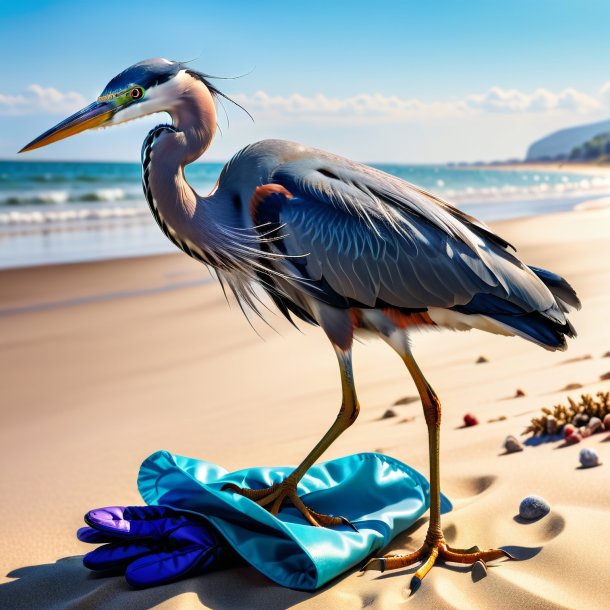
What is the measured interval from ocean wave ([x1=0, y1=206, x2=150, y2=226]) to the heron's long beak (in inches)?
560

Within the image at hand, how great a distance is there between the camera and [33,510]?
3270 millimetres

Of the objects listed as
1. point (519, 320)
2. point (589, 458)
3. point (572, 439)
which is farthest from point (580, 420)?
point (519, 320)

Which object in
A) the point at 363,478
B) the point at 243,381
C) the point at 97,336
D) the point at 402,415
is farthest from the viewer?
the point at 97,336

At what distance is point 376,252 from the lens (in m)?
2.61

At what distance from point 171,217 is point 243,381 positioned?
2741 millimetres

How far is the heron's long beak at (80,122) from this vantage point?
255 cm

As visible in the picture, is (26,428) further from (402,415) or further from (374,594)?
(374,594)

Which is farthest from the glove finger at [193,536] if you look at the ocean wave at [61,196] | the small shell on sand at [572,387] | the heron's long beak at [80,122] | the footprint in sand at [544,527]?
the ocean wave at [61,196]

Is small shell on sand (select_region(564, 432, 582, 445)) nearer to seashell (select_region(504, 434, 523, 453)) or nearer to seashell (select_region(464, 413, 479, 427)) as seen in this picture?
seashell (select_region(504, 434, 523, 453))

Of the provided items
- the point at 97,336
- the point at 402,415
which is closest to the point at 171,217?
the point at 402,415

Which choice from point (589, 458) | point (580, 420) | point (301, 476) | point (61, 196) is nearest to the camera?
point (301, 476)

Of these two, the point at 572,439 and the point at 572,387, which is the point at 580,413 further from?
the point at 572,387

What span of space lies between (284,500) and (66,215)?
1555 cm

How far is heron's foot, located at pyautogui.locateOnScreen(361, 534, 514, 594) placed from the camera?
2.40 meters
